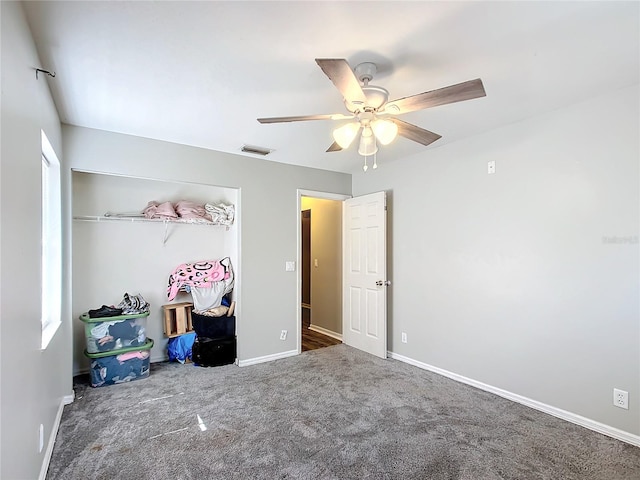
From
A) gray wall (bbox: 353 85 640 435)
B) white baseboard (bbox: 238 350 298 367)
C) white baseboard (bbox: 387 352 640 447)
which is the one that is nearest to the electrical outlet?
gray wall (bbox: 353 85 640 435)

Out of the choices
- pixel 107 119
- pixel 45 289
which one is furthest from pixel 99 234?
pixel 107 119

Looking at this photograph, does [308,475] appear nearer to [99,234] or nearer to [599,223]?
[599,223]

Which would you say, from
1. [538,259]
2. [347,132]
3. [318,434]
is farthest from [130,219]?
[538,259]

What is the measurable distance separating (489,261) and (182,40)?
2.99m

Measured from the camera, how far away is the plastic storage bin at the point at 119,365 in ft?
10.5

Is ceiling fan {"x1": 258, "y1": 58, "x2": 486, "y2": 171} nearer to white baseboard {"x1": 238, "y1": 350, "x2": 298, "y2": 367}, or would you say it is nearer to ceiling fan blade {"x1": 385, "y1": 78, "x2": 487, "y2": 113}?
ceiling fan blade {"x1": 385, "y1": 78, "x2": 487, "y2": 113}

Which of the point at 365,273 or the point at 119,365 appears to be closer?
the point at 119,365

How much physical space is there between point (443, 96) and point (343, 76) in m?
0.55

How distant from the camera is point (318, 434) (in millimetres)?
2420

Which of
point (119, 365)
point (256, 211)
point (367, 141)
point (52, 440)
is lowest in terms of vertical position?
point (52, 440)

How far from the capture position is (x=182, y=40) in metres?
1.82

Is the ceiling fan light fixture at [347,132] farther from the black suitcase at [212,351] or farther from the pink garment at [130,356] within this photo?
the pink garment at [130,356]

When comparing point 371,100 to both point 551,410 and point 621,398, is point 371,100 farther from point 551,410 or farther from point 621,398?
point 551,410

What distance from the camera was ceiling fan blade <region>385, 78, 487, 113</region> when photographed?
1.62 m
